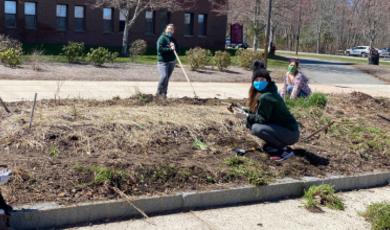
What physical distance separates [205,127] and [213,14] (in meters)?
29.8

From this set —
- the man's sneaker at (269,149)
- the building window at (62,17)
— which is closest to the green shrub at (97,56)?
the man's sneaker at (269,149)

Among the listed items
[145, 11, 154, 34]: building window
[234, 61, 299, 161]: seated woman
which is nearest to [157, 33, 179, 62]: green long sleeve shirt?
[234, 61, 299, 161]: seated woman

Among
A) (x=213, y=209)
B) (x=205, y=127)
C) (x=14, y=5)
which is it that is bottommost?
(x=213, y=209)

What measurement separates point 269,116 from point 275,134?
0.88ft

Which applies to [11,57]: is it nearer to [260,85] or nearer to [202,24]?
[260,85]

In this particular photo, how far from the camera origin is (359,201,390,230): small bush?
439 centimetres

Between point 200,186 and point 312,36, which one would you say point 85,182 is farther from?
point 312,36

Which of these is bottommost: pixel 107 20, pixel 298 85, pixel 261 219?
pixel 261 219

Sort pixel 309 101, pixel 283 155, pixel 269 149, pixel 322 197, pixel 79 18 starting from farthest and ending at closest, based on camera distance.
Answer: pixel 79 18
pixel 309 101
pixel 269 149
pixel 283 155
pixel 322 197

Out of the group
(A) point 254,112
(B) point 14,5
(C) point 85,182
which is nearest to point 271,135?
(A) point 254,112

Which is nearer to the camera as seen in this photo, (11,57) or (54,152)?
(54,152)

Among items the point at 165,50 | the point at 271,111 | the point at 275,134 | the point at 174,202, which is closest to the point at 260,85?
the point at 271,111

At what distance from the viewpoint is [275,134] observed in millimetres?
5785

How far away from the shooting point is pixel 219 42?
36.7m
